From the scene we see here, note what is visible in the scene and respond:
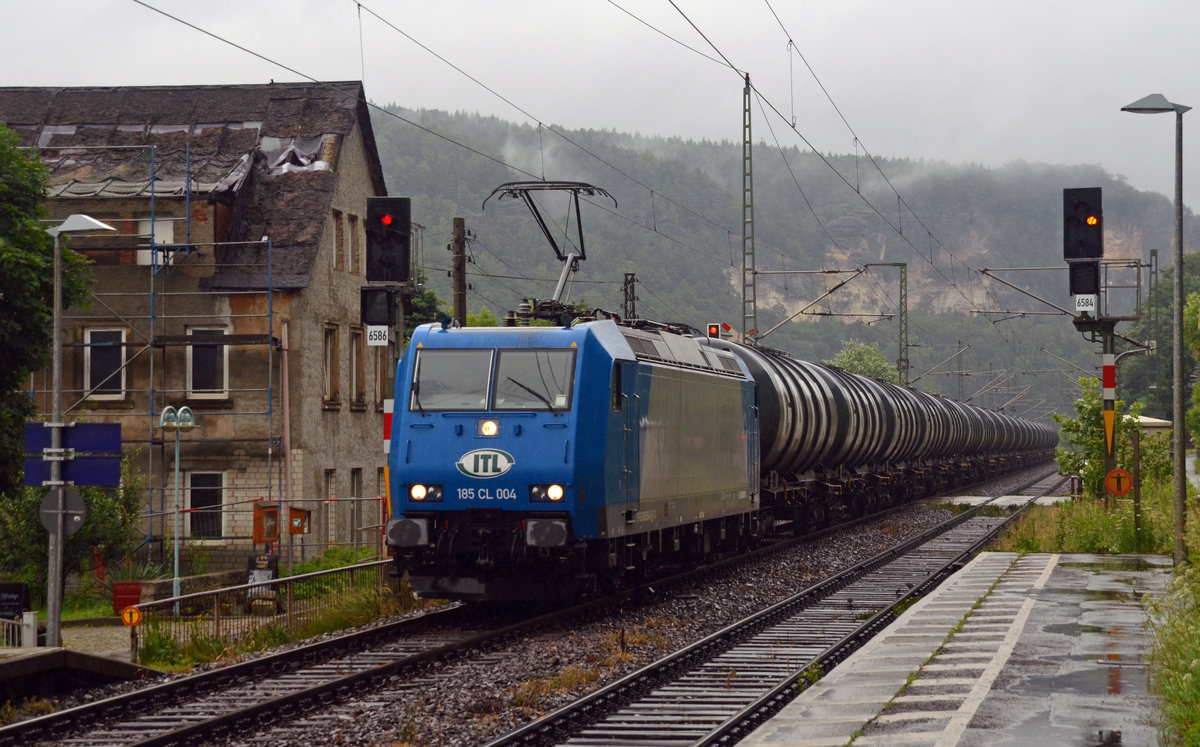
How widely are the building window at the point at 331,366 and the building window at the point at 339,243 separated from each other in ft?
4.90

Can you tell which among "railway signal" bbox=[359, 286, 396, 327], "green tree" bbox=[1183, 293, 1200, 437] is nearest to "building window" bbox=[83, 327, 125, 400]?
"railway signal" bbox=[359, 286, 396, 327]

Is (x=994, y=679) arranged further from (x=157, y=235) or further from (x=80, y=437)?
(x=157, y=235)

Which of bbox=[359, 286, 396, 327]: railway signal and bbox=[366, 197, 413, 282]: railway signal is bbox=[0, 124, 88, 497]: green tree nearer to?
bbox=[359, 286, 396, 327]: railway signal

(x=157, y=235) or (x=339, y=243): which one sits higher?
(x=339, y=243)

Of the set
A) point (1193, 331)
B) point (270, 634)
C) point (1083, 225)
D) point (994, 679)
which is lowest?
point (270, 634)

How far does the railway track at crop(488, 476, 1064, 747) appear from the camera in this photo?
1050 centimetres

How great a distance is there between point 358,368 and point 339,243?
10.0ft

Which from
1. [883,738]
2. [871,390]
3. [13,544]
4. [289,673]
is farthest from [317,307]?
[883,738]

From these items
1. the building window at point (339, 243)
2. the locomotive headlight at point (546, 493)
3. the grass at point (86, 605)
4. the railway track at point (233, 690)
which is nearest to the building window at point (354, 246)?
the building window at point (339, 243)

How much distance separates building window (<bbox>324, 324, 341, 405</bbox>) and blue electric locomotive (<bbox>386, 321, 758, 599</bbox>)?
56.7 feet

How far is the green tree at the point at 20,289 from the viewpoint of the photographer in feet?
76.8

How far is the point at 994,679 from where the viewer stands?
11.3 metres

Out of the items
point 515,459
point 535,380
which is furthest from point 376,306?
point 515,459

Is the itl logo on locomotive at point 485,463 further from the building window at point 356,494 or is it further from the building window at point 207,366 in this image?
the building window at point 356,494
